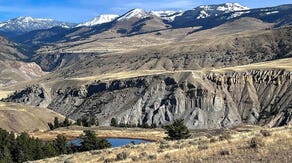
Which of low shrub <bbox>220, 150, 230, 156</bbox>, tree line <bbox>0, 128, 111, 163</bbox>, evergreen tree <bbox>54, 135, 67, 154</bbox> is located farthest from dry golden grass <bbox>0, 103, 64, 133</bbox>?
low shrub <bbox>220, 150, 230, 156</bbox>

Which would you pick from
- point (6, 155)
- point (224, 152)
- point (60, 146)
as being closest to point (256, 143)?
point (224, 152)

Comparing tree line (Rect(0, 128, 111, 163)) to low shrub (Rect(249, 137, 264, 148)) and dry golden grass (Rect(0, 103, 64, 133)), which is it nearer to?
low shrub (Rect(249, 137, 264, 148))

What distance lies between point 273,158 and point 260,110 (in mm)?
168180

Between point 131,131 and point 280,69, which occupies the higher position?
point 280,69

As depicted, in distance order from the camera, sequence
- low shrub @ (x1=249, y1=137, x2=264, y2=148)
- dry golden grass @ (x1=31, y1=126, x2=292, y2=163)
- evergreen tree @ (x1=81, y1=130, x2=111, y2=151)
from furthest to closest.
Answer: evergreen tree @ (x1=81, y1=130, x2=111, y2=151) < low shrub @ (x1=249, y1=137, x2=264, y2=148) < dry golden grass @ (x1=31, y1=126, x2=292, y2=163)

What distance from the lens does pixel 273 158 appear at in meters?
21.3

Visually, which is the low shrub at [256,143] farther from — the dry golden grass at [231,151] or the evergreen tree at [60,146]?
the evergreen tree at [60,146]

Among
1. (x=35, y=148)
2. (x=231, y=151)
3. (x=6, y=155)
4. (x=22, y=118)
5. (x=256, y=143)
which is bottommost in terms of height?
(x=22, y=118)

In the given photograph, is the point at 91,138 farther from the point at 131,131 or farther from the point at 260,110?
the point at 260,110

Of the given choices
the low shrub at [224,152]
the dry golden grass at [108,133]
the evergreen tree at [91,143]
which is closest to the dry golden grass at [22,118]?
the dry golden grass at [108,133]

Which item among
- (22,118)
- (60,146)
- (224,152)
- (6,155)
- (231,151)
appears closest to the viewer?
(224,152)

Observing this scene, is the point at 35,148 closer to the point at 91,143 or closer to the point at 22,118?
the point at 91,143

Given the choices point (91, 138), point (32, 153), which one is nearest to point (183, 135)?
point (91, 138)

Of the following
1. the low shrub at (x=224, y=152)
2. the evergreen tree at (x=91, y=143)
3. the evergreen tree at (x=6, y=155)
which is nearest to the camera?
the low shrub at (x=224, y=152)
